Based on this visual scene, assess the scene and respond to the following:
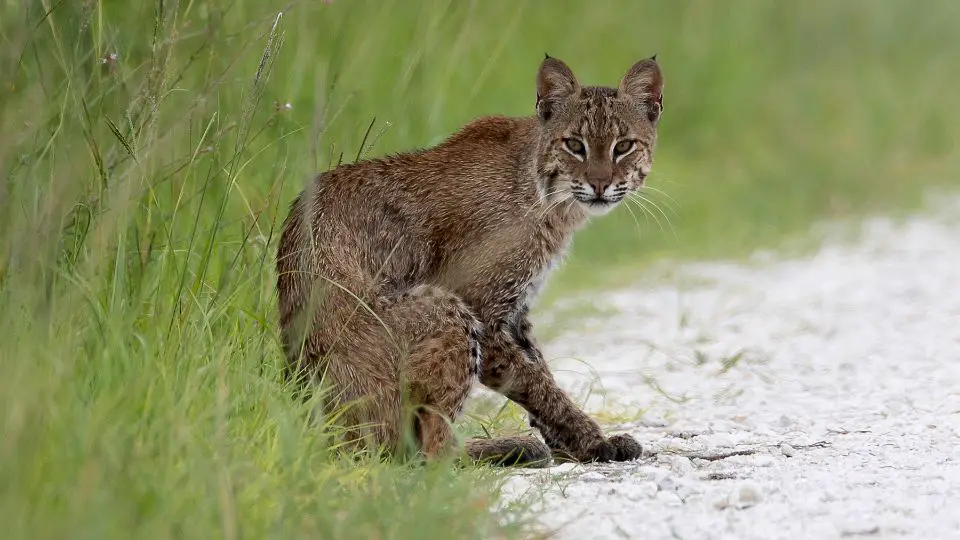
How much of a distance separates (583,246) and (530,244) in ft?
13.7

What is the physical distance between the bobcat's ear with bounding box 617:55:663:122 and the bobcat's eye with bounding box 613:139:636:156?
254 millimetres

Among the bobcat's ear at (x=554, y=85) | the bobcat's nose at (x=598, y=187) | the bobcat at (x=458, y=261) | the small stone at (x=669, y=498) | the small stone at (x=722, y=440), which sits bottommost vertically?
the small stone at (x=669, y=498)

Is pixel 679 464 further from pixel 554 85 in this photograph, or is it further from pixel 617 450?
pixel 554 85

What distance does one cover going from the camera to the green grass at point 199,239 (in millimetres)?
3520

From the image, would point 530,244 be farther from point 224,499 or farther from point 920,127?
point 920,127

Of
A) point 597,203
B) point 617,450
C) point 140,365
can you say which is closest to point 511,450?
point 617,450

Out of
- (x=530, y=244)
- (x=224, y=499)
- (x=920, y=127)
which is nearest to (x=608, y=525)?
(x=224, y=499)

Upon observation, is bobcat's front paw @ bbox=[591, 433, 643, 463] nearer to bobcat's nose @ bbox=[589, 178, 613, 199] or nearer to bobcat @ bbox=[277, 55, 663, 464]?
bobcat @ bbox=[277, 55, 663, 464]

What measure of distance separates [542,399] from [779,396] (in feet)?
4.66

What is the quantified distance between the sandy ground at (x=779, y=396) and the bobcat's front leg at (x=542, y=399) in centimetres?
22

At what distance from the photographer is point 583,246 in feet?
31.6

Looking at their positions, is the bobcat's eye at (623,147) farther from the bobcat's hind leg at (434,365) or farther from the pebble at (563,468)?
the pebble at (563,468)

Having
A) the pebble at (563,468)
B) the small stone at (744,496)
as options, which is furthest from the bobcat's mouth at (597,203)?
the small stone at (744,496)

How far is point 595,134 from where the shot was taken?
561 cm
